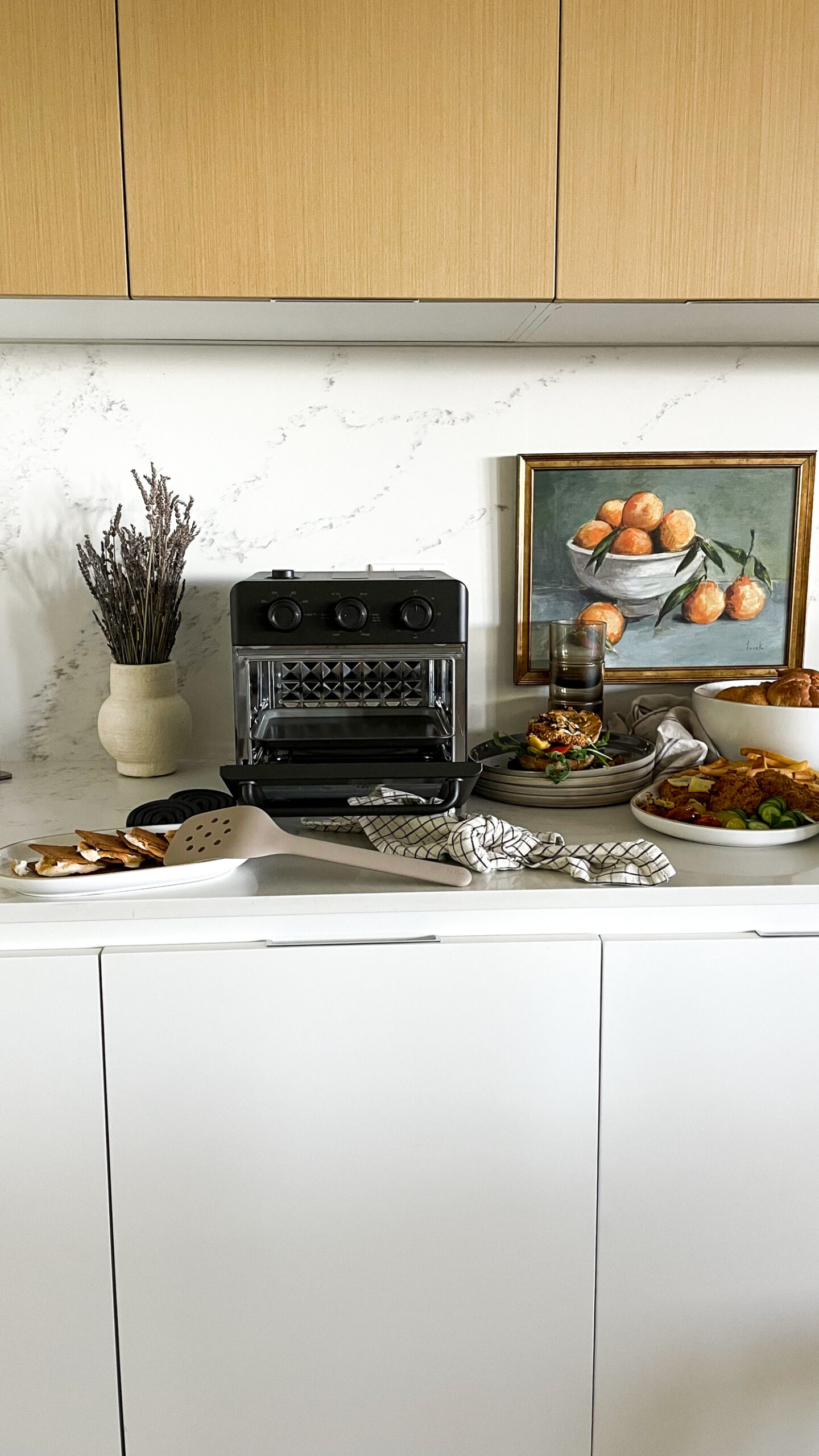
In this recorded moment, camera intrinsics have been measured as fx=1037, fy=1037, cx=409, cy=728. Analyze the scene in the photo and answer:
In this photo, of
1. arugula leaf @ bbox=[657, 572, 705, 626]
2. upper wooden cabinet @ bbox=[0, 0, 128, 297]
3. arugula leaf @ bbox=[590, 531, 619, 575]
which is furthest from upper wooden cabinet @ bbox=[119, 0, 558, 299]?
arugula leaf @ bbox=[657, 572, 705, 626]

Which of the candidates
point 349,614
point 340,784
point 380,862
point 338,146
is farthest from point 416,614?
point 338,146

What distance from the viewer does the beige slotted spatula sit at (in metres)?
1.10

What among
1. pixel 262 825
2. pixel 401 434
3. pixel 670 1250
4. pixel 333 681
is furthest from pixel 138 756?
pixel 670 1250

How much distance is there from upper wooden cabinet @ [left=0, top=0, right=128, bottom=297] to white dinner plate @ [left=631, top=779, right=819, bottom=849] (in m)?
0.93

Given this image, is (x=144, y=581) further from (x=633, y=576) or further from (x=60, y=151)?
(x=633, y=576)

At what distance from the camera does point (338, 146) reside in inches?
48.5

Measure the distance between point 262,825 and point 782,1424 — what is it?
90 cm

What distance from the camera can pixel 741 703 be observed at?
1.43 meters

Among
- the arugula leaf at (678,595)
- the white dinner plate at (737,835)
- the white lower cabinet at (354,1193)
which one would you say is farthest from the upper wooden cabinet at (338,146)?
the white lower cabinet at (354,1193)

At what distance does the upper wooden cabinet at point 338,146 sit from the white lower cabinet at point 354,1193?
0.81 meters

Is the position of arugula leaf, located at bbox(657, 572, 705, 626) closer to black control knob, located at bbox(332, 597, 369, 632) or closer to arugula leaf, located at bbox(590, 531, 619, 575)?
arugula leaf, located at bbox(590, 531, 619, 575)

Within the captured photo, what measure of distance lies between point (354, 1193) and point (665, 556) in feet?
3.48

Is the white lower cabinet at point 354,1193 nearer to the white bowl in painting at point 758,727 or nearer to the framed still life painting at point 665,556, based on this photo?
the white bowl in painting at point 758,727

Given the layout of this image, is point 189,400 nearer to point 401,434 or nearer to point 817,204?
point 401,434
